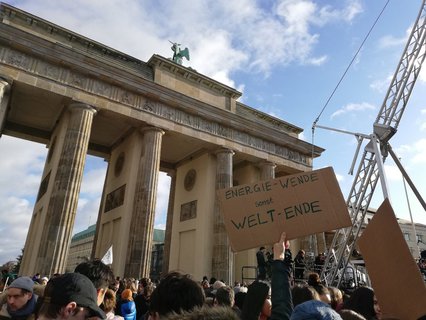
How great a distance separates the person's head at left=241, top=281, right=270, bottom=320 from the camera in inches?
98.7

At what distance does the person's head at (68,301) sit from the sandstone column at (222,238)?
16961 millimetres

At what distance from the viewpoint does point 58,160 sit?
15.9 m

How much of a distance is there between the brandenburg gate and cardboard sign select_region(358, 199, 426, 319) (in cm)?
1324

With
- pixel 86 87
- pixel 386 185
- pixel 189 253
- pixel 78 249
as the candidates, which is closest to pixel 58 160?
pixel 86 87

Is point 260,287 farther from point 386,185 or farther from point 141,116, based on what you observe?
point 141,116

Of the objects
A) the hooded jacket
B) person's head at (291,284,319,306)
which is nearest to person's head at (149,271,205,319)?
the hooded jacket

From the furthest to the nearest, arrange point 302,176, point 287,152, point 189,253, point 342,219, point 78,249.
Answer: point 78,249
point 287,152
point 189,253
point 302,176
point 342,219

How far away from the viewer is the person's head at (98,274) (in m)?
2.66

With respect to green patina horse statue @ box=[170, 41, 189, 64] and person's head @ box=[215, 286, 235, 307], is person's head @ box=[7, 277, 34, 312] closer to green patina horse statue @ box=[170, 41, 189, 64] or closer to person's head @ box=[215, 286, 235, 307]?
person's head @ box=[215, 286, 235, 307]

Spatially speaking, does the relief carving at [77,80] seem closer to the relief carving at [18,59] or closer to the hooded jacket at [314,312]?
the relief carving at [18,59]

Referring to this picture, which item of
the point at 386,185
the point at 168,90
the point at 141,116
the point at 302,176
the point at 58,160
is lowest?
the point at 302,176

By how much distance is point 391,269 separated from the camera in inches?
119

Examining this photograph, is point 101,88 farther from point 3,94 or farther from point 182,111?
point 182,111

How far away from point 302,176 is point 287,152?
68.7 feet
